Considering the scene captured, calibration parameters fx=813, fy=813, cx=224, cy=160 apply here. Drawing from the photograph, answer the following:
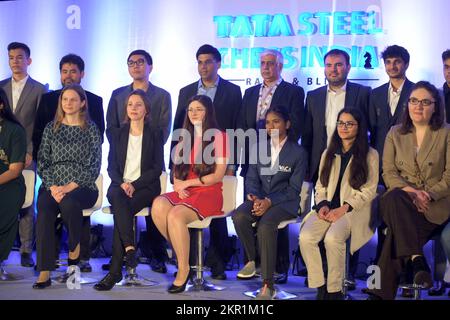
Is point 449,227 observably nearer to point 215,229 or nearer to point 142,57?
point 215,229

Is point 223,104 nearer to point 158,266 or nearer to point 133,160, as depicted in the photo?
point 133,160

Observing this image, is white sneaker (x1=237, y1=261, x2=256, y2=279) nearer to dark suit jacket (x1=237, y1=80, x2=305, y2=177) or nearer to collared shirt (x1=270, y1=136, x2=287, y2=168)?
collared shirt (x1=270, y1=136, x2=287, y2=168)

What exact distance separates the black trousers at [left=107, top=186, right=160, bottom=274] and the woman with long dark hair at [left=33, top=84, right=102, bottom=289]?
0.87ft

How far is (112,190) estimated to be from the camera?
643 centimetres

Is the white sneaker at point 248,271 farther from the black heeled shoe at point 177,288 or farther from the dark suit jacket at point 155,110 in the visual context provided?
the dark suit jacket at point 155,110

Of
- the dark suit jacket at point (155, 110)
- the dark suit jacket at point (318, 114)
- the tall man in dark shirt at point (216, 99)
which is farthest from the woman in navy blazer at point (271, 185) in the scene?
the dark suit jacket at point (155, 110)

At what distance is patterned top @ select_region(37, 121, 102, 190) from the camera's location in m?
6.46

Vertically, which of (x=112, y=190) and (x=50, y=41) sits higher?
(x=50, y=41)

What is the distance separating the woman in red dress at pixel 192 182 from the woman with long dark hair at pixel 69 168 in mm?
619

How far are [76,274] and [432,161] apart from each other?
2767 mm

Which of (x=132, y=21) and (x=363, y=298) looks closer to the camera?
(x=363, y=298)

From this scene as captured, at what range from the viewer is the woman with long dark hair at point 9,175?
21.3ft
